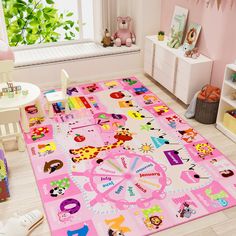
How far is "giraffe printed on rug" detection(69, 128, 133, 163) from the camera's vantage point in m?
3.39

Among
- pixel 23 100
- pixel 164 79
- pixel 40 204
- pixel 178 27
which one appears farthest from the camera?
pixel 164 79

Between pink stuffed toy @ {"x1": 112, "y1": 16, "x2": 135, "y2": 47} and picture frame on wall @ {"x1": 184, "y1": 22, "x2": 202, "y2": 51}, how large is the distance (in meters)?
1.16

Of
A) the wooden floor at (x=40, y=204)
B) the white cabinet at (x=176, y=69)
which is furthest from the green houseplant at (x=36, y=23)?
the wooden floor at (x=40, y=204)

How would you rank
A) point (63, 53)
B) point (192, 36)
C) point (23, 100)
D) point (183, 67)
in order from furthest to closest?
point (63, 53) → point (192, 36) → point (183, 67) → point (23, 100)

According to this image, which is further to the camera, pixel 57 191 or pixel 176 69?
pixel 176 69

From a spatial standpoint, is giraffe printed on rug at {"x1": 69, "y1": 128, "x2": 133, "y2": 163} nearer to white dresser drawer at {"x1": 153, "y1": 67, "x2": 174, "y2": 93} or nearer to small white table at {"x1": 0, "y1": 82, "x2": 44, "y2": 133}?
small white table at {"x1": 0, "y1": 82, "x2": 44, "y2": 133}

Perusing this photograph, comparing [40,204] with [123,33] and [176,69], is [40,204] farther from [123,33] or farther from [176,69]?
[123,33]

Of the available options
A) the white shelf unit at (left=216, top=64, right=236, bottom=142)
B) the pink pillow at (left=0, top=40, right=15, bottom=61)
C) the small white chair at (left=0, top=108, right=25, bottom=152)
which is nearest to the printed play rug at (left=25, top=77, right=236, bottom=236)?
the small white chair at (left=0, top=108, right=25, bottom=152)

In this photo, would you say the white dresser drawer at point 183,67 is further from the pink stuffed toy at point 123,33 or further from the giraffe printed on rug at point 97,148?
the pink stuffed toy at point 123,33

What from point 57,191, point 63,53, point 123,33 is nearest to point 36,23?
point 63,53

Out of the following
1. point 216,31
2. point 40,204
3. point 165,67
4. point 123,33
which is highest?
point 216,31

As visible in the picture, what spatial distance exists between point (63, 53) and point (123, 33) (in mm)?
1025

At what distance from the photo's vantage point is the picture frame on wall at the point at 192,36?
168 inches

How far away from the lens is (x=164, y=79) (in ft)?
15.4
